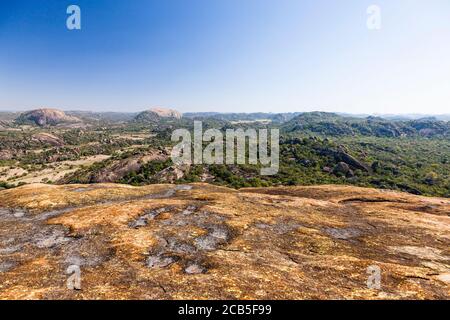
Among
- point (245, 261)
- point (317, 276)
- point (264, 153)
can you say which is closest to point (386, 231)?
point (317, 276)

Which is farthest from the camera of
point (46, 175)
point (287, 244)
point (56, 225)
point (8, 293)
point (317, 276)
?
point (46, 175)

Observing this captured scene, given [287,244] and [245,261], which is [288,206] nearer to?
[287,244]

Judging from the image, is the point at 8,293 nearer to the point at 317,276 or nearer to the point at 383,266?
the point at 317,276

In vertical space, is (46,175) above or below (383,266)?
below
